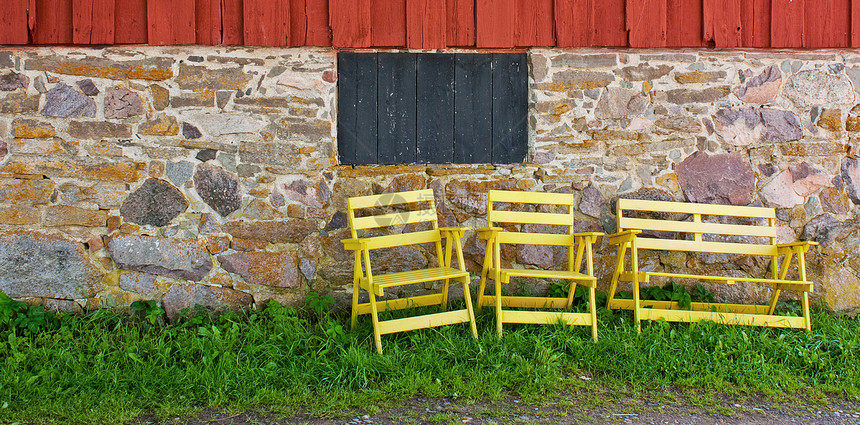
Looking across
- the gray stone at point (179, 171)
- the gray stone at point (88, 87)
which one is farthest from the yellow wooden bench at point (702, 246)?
the gray stone at point (88, 87)

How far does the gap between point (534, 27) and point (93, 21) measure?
3.19 m

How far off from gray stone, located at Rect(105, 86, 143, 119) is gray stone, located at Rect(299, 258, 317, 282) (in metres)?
1.59

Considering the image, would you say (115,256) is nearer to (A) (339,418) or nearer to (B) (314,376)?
(B) (314,376)

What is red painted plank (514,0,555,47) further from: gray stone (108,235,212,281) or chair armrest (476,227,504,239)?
gray stone (108,235,212,281)

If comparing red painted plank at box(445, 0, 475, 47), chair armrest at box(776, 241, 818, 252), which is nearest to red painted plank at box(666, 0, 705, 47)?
red painted plank at box(445, 0, 475, 47)

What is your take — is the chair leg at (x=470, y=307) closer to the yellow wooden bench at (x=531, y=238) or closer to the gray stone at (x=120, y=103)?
the yellow wooden bench at (x=531, y=238)

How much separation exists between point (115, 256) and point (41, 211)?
605 mm

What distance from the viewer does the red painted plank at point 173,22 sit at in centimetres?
450

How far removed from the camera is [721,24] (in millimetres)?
4785

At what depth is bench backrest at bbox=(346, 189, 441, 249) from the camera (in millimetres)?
4254

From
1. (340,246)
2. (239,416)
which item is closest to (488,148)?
(340,246)

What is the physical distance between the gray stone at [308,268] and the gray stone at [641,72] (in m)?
2.71

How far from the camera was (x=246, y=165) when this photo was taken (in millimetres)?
4555

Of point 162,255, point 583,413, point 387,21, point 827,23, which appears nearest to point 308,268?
point 162,255
